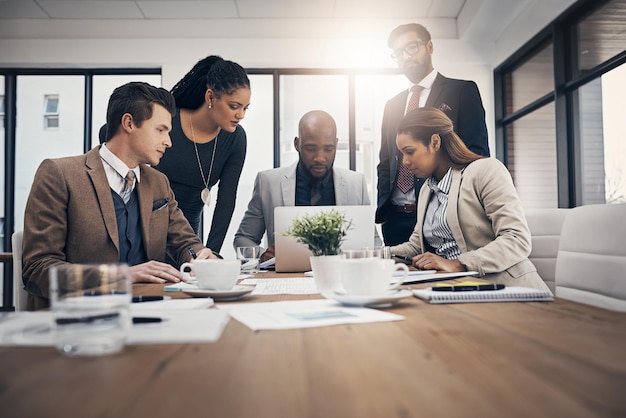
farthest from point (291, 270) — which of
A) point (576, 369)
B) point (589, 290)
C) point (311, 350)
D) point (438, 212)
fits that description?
point (576, 369)

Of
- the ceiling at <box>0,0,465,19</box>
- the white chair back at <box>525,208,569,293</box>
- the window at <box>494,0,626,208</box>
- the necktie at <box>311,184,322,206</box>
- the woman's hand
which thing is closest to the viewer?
the woman's hand

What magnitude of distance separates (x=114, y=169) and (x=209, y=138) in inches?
39.2

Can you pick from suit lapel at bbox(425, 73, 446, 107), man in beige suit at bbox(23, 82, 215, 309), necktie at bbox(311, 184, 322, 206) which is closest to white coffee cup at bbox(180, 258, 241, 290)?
man in beige suit at bbox(23, 82, 215, 309)

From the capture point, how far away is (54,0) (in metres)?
4.71

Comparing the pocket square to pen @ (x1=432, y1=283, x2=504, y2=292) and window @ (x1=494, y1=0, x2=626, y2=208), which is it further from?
window @ (x1=494, y1=0, x2=626, y2=208)

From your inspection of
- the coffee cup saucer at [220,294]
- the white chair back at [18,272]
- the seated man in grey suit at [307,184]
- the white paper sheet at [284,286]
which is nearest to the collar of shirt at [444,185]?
the seated man in grey suit at [307,184]

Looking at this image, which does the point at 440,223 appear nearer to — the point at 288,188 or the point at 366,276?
the point at 288,188

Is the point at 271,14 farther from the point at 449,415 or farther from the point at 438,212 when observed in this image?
the point at 449,415

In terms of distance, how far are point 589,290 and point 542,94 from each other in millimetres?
3216

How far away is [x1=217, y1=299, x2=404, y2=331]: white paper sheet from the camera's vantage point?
76 centimetres

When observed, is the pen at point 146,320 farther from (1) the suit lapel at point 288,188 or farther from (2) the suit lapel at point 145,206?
(1) the suit lapel at point 288,188

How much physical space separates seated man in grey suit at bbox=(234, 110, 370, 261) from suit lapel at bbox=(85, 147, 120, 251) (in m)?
1.10

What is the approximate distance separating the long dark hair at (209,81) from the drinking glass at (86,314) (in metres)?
2.11

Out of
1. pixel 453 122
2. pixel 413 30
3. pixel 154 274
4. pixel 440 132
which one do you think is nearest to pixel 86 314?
pixel 154 274
